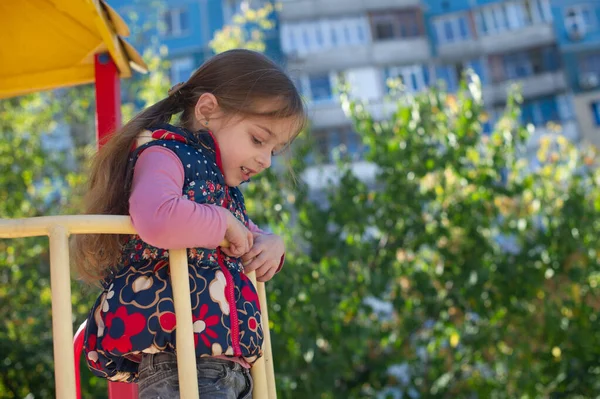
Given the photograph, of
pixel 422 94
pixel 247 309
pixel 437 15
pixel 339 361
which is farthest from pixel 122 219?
pixel 437 15

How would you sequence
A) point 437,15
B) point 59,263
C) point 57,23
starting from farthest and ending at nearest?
1. point 437,15
2. point 57,23
3. point 59,263

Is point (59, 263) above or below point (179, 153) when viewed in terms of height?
below

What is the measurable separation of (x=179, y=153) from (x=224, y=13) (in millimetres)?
21219

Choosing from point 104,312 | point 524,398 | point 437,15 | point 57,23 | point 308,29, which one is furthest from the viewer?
point 437,15

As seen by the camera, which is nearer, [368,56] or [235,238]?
[235,238]

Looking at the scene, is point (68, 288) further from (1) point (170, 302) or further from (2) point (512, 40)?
(2) point (512, 40)

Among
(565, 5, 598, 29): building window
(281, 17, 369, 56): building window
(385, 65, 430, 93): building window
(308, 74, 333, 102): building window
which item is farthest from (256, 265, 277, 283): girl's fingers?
(565, 5, 598, 29): building window

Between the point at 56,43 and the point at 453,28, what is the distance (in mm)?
21327

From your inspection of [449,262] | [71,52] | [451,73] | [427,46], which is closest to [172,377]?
[71,52]

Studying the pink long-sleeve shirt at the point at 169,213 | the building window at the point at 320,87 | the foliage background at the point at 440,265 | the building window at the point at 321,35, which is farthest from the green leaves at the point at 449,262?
the building window at the point at 321,35

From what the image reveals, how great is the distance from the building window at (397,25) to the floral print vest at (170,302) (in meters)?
21.0

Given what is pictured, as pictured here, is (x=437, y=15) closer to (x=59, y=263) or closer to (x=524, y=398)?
(x=524, y=398)

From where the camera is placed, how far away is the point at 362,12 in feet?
74.2

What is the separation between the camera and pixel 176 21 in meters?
22.7
